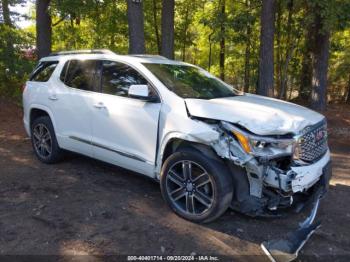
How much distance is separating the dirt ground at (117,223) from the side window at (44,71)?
158cm

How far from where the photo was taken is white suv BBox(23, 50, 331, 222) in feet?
12.9

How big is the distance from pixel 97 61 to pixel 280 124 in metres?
2.99

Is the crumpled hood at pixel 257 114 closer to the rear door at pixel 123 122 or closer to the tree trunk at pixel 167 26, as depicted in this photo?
the rear door at pixel 123 122

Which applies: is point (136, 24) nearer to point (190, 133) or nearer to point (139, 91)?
point (139, 91)

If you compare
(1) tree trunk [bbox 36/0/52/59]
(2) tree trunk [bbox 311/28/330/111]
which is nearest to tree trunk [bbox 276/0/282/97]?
(2) tree trunk [bbox 311/28/330/111]

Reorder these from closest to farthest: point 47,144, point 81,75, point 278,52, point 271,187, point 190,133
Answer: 1. point 271,187
2. point 190,133
3. point 81,75
4. point 47,144
5. point 278,52

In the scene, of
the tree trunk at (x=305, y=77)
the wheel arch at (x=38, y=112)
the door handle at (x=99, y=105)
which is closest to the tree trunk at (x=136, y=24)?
the wheel arch at (x=38, y=112)

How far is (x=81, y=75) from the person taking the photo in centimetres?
578

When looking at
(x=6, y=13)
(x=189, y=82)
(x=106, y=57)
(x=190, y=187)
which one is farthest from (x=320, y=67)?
(x=6, y=13)

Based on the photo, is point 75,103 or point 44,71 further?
point 44,71

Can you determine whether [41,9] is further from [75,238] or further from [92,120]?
[75,238]

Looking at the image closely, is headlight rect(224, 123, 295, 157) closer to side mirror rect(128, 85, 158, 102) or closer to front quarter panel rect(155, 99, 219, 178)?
front quarter panel rect(155, 99, 219, 178)

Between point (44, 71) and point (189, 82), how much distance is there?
9.27ft

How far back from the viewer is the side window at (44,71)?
6336mm
